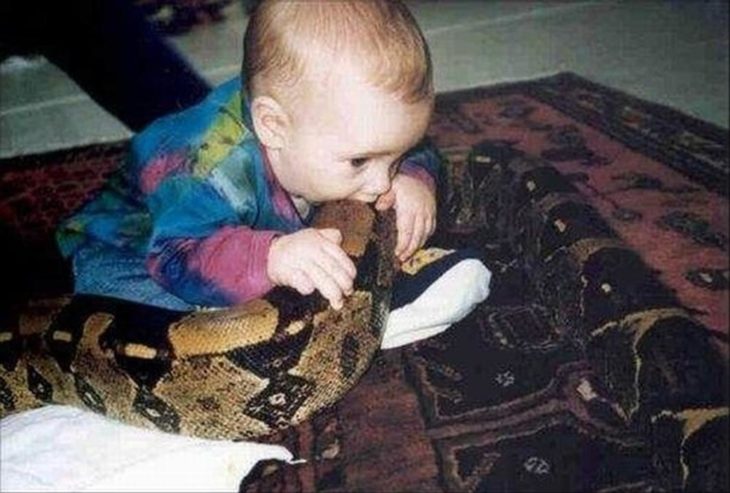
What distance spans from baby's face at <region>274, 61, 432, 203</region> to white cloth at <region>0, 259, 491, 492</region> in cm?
60

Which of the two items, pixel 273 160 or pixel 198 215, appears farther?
pixel 273 160

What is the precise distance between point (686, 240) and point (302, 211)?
1.14 meters

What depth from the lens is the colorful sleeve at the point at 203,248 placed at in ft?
4.77

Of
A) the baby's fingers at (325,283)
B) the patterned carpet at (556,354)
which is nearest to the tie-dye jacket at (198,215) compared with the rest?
the baby's fingers at (325,283)

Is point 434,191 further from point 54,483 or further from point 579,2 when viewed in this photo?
point 579,2

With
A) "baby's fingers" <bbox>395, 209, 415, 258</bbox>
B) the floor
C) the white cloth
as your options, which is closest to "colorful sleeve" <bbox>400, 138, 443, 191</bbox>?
"baby's fingers" <bbox>395, 209, 415, 258</bbox>

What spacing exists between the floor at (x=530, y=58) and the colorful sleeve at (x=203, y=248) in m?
2.34

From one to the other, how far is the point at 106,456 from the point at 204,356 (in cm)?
31

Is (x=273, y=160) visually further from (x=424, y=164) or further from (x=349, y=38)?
(x=424, y=164)

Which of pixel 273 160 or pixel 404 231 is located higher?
pixel 273 160

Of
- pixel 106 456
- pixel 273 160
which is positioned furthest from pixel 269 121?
pixel 106 456

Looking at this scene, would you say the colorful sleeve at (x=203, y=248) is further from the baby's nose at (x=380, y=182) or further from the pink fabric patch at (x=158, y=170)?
the baby's nose at (x=380, y=182)

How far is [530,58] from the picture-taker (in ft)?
14.9

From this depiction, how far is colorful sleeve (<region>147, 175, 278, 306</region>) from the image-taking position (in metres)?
1.46
